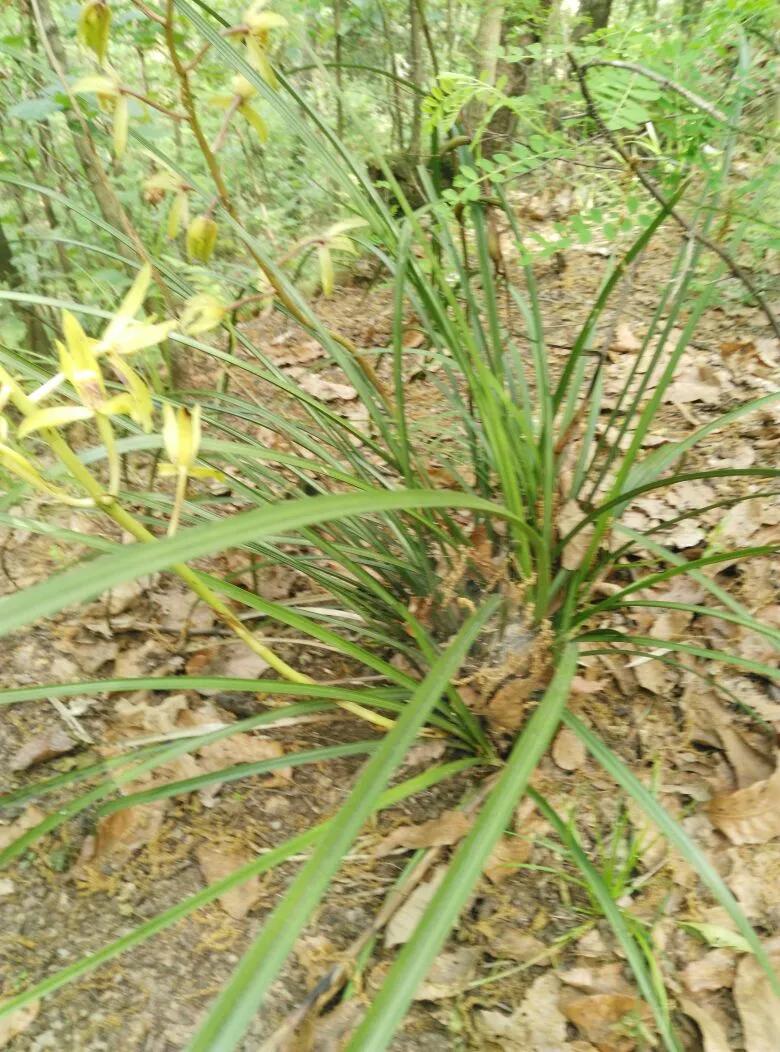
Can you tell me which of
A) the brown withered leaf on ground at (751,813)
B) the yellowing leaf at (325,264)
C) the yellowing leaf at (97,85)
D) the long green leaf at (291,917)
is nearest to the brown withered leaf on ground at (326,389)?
the yellowing leaf at (325,264)

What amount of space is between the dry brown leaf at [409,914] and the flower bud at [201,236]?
0.97 m

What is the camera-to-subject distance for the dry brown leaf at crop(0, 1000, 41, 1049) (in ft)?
3.34

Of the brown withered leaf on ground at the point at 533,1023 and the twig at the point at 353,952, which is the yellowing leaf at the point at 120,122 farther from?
the brown withered leaf on ground at the point at 533,1023

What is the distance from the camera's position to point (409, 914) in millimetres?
1087

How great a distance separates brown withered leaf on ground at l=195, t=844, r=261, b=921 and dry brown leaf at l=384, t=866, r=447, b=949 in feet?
0.75

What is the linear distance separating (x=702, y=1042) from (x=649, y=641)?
0.54m

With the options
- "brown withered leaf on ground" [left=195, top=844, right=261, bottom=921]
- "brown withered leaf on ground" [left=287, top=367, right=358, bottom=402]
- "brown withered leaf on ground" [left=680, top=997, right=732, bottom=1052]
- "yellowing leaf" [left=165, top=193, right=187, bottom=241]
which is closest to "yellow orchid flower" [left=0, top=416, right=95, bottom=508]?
"yellowing leaf" [left=165, top=193, right=187, bottom=241]

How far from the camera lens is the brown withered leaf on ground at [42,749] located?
1368mm

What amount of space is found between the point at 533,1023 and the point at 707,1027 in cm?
23

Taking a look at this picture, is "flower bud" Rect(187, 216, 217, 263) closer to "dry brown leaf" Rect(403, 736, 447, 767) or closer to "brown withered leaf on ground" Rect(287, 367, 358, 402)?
"dry brown leaf" Rect(403, 736, 447, 767)

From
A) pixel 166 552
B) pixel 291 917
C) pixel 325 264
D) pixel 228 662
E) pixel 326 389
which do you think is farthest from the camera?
pixel 326 389

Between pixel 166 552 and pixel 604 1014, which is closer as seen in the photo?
pixel 166 552

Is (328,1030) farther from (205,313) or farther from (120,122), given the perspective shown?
(120,122)

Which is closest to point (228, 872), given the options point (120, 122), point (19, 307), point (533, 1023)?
point (533, 1023)
